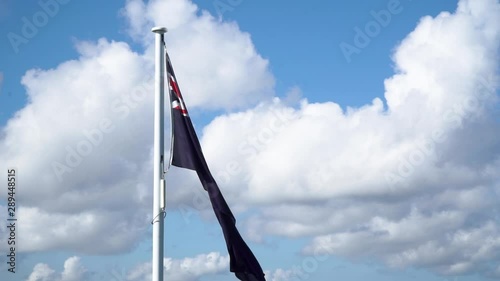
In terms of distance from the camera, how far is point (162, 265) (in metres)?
19.3

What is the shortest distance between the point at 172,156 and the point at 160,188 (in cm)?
115

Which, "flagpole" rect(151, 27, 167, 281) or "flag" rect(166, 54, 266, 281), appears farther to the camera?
"flag" rect(166, 54, 266, 281)

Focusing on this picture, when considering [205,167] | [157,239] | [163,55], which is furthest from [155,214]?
[163,55]

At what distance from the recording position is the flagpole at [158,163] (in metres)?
19.3

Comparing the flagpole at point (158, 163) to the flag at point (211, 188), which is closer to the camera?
the flagpole at point (158, 163)

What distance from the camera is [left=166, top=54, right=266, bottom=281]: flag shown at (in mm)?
20406

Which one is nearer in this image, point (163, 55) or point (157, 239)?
point (157, 239)

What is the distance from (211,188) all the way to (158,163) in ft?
6.13

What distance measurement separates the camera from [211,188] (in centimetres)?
2042

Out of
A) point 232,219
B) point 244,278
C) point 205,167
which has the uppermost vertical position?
point 205,167

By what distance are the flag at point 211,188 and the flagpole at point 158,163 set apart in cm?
58

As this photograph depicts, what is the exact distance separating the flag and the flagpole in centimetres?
58

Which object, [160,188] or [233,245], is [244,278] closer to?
[233,245]

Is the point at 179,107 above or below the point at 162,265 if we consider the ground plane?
above
